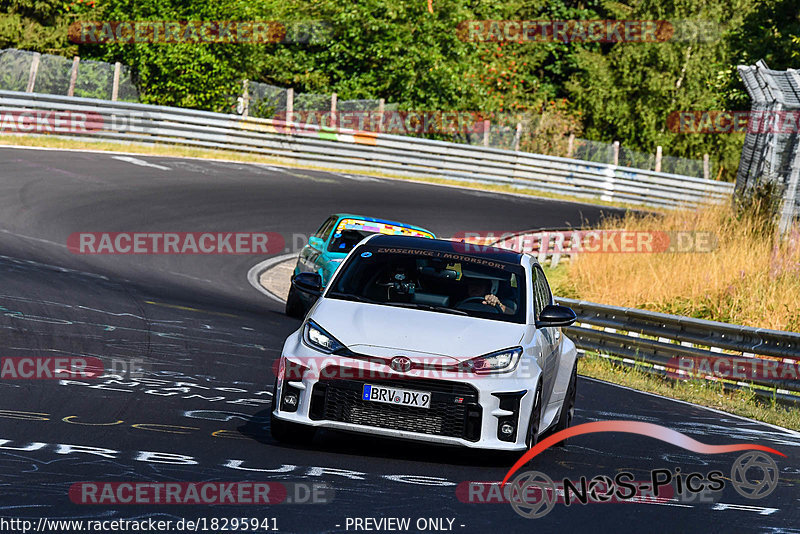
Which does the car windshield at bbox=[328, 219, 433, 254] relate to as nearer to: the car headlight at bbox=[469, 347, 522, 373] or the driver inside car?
the driver inside car

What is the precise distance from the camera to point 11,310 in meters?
12.9

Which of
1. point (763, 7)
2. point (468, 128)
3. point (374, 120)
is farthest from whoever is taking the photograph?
point (763, 7)

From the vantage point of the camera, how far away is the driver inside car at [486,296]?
892 cm

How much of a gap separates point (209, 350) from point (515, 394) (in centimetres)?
533

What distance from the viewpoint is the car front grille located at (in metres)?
7.95

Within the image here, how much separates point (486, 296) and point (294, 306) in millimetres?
8127

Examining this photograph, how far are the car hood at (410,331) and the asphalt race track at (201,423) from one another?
77 cm

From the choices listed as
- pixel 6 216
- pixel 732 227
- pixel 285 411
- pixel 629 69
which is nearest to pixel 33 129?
pixel 6 216

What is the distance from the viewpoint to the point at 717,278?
19.1 m

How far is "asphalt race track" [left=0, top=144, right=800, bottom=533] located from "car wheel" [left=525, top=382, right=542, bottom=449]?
0.20m

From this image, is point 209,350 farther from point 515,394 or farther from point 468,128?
point 468,128

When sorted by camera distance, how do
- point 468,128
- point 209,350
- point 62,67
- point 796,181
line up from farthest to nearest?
1. point 468,128
2. point 62,67
3. point 796,181
4. point 209,350

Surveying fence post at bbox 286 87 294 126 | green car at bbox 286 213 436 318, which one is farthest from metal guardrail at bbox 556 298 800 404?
fence post at bbox 286 87 294 126

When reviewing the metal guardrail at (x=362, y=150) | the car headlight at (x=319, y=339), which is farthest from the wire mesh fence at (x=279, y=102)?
the car headlight at (x=319, y=339)
